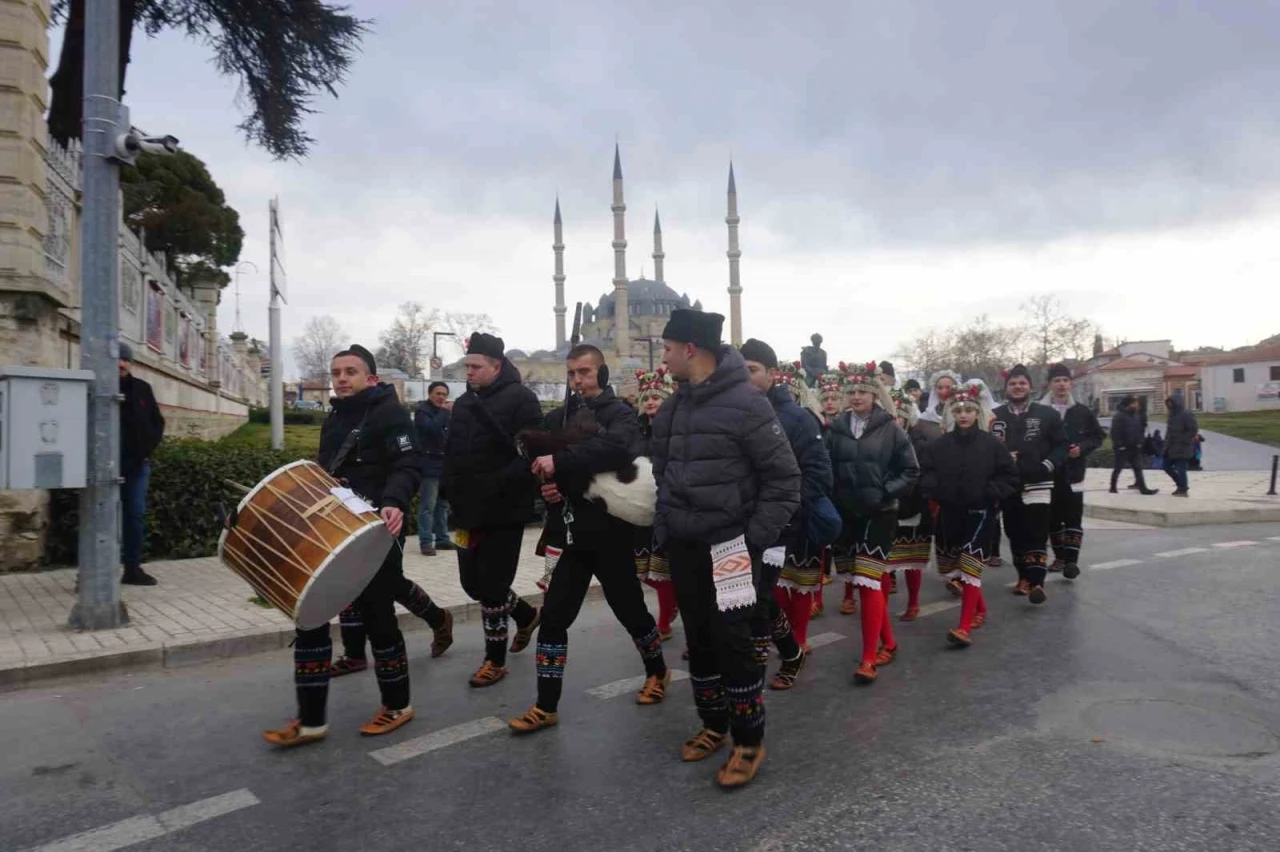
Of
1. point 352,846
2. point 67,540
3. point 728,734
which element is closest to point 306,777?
point 352,846

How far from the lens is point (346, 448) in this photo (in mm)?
4445

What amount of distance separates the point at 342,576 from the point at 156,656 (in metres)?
2.61

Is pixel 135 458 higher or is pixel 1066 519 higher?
pixel 135 458

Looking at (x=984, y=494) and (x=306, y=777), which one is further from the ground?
(x=984, y=494)

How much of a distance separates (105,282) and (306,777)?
14.0 ft

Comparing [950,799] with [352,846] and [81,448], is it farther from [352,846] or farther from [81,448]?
[81,448]

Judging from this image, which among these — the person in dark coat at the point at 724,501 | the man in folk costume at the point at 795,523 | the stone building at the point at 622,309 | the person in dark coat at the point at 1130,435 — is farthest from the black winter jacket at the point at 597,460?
the stone building at the point at 622,309

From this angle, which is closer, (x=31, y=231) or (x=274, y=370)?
(x=31, y=231)

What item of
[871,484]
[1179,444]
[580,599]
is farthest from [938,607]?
[1179,444]

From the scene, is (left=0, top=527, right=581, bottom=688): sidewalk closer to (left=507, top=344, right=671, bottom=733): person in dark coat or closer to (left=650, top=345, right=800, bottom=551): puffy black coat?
(left=507, top=344, right=671, bottom=733): person in dark coat

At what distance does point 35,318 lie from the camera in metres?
8.37

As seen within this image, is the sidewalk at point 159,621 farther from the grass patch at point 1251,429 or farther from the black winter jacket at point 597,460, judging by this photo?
the grass patch at point 1251,429

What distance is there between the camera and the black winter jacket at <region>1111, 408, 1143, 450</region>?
16.6m

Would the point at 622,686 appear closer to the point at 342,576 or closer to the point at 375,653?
the point at 375,653
